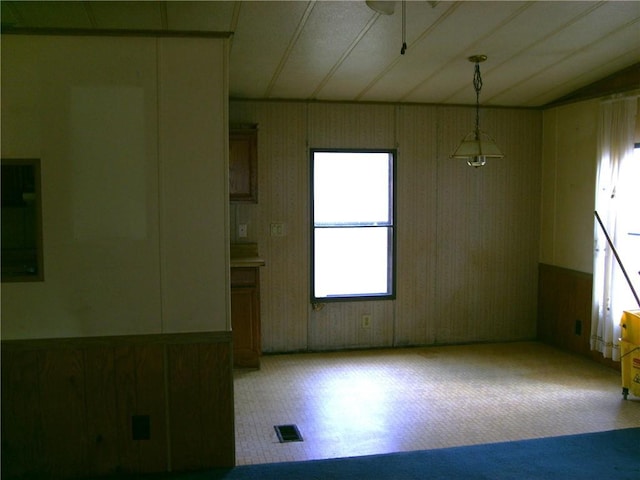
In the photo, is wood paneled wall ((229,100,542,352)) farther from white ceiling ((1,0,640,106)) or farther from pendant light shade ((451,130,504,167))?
pendant light shade ((451,130,504,167))

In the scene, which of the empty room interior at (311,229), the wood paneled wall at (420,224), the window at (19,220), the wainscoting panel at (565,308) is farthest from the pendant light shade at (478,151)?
the window at (19,220)

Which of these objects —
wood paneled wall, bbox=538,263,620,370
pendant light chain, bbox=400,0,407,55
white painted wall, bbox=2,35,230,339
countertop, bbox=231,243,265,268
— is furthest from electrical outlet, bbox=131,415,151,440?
wood paneled wall, bbox=538,263,620,370

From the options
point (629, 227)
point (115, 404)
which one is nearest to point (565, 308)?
point (629, 227)

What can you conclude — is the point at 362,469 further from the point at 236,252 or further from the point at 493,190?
the point at 493,190

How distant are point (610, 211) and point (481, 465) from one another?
8.63 feet

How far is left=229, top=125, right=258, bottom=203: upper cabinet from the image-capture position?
17.7ft

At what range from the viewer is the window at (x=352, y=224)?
5.81 metres

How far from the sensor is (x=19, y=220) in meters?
3.50

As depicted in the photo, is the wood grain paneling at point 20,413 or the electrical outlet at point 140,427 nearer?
the wood grain paneling at point 20,413

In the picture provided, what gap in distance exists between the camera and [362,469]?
3.36 metres

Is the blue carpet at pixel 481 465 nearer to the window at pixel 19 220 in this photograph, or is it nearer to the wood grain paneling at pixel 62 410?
the wood grain paneling at pixel 62 410

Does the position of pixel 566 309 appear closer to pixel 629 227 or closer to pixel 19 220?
pixel 629 227

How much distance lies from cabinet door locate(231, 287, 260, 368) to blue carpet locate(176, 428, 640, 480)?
184 cm

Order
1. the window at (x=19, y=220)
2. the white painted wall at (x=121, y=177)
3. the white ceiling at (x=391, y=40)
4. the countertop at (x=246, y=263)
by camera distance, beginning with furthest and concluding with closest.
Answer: the countertop at (x=246, y=263) < the white ceiling at (x=391, y=40) < the window at (x=19, y=220) < the white painted wall at (x=121, y=177)
